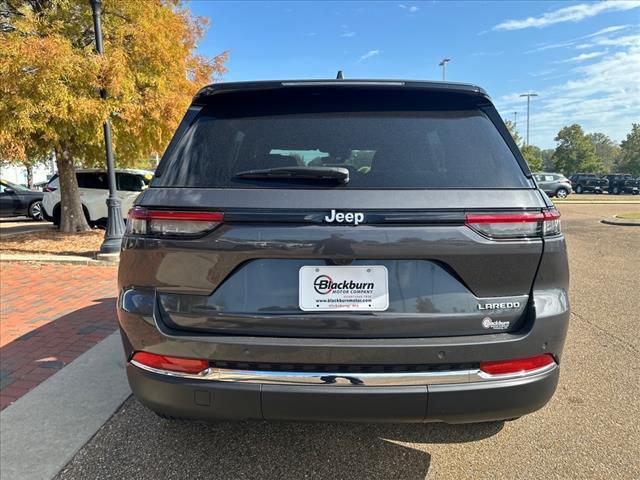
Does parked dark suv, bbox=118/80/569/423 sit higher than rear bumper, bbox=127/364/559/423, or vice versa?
parked dark suv, bbox=118/80/569/423

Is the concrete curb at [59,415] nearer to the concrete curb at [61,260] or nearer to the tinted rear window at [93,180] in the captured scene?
the concrete curb at [61,260]

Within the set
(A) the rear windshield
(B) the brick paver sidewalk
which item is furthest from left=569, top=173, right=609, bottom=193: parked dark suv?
(A) the rear windshield

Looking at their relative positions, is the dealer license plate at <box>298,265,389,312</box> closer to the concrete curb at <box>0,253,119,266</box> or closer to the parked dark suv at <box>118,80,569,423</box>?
the parked dark suv at <box>118,80,569,423</box>

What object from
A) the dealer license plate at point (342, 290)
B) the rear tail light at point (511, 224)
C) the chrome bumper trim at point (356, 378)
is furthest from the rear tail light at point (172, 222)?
the rear tail light at point (511, 224)

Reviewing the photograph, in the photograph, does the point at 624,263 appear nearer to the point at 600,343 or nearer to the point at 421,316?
the point at 600,343

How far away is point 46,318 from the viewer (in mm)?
4867

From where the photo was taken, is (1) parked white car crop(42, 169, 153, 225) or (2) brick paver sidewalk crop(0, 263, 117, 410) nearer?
(2) brick paver sidewalk crop(0, 263, 117, 410)

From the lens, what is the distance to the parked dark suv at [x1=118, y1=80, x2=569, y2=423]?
1.83 metres

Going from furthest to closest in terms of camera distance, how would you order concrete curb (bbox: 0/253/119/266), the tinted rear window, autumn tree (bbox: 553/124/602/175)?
1. autumn tree (bbox: 553/124/602/175)
2. the tinted rear window
3. concrete curb (bbox: 0/253/119/266)

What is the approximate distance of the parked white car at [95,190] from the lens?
502 inches

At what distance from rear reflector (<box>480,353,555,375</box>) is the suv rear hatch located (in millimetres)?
139

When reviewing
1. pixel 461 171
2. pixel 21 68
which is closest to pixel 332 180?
pixel 461 171

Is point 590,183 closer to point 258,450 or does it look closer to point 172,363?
point 258,450

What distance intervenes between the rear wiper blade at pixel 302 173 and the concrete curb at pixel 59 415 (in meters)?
1.96
